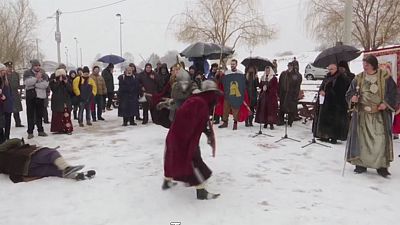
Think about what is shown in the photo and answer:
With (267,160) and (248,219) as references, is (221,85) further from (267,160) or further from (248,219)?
(248,219)

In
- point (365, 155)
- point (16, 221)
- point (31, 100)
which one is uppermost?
point (31, 100)

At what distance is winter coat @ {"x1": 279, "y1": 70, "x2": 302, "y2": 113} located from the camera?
10070 millimetres

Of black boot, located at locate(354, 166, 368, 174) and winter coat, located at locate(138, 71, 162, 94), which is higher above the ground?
winter coat, located at locate(138, 71, 162, 94)

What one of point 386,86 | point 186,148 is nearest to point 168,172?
point 186,148

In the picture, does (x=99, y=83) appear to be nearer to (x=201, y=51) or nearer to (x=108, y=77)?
(x=108, y=77)

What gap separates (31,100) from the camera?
861 cm

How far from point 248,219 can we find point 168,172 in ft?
3.28

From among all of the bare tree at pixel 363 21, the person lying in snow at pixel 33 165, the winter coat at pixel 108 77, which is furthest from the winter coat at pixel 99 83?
the bare tree at pixel 363 21

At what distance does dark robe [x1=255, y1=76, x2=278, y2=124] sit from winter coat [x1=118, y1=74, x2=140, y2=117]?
10.4ft

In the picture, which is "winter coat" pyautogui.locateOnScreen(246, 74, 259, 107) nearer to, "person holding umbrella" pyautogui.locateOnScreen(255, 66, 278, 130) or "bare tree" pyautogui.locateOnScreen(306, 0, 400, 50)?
"person holding umbrella" pyautogui.locateOnScreen(255, 66, 278, 130)

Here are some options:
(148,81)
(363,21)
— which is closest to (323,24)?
(363,21)

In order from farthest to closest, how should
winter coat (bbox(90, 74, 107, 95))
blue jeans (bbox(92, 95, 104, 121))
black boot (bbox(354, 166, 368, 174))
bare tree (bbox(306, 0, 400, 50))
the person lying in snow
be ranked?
bare tree (bbox(306, 0, 400, 50)), blue jeans (bbox(92, 95, 104, 121)), winter coat (bbox(90, 74, 107, 95)), black boot (bbox(354, 166, 368, 174)), the person lying in snow

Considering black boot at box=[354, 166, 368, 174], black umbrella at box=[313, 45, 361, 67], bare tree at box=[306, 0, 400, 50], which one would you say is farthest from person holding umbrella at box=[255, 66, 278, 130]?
bare tree at box=[306, 0, 400, 50]

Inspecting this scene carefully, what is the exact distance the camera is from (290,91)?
10.1m
